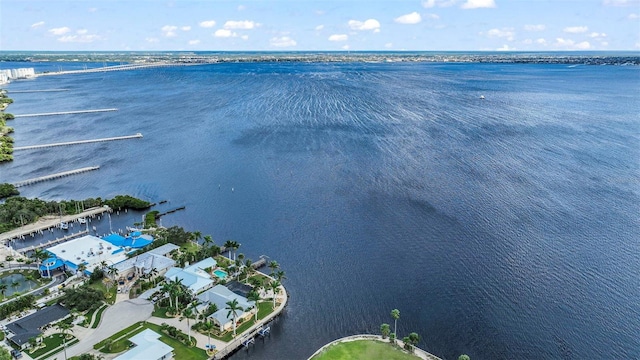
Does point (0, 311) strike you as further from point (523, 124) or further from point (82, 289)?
point (523, 124)

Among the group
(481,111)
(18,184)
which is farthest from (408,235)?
(481,111)

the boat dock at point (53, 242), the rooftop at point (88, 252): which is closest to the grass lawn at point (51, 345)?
the rooftop at point (88, 252)

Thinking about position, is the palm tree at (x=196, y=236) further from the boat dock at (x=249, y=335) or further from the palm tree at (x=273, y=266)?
the boat dock at (x=249, y=335)

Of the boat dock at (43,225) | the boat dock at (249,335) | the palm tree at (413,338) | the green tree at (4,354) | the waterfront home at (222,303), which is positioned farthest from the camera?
the boat dock at (43,225)

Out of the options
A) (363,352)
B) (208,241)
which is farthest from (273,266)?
(363,352)

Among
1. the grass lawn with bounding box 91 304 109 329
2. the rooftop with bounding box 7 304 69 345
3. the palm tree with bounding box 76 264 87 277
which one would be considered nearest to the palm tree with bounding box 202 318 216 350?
the grass lawn with bounding box 91 304 109 329

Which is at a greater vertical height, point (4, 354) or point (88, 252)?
point (88, 252)

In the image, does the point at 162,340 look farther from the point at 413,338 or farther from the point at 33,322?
the point at 413,338
